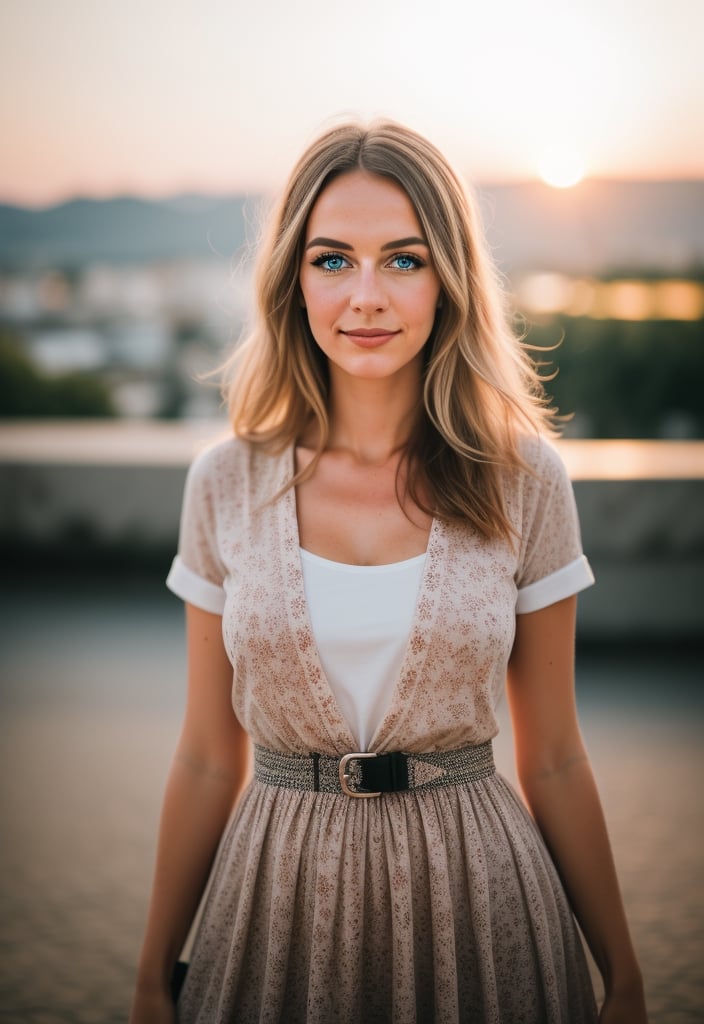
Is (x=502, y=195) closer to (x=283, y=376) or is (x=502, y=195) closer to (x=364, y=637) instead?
(x=283, y=376)

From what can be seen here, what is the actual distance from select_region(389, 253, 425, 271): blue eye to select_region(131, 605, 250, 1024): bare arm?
60cm

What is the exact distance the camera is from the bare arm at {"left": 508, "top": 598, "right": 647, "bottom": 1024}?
1462 millimetres

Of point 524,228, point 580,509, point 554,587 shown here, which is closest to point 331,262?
point 554,587

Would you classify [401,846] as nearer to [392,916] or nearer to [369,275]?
[392,916]

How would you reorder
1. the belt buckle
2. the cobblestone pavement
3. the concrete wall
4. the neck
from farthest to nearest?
the concrete wall
the cobblestone pavement
the neck
the belt buckle

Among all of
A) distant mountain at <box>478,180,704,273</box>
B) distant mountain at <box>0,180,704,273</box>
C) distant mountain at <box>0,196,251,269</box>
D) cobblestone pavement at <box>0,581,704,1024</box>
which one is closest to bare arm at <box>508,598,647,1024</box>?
cobblestone pavement at <box>0,581,704,1024</box>

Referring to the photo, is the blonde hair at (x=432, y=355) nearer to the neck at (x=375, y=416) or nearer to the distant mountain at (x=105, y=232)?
the neck at (x=375, y=416)

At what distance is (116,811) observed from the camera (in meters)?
3.11

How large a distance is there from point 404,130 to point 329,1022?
4.29ft

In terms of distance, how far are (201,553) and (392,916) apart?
23.5 inches

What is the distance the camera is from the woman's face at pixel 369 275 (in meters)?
1.45

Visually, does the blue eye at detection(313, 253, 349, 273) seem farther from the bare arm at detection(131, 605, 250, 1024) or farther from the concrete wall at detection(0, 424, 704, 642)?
the concrete wall at detection(0, 424, 704, 642)

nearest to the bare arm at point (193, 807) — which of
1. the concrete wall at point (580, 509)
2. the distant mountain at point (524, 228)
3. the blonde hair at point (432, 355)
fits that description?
the blonde hair at point (432, 355)

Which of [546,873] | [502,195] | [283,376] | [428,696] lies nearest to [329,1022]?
[546,873]
